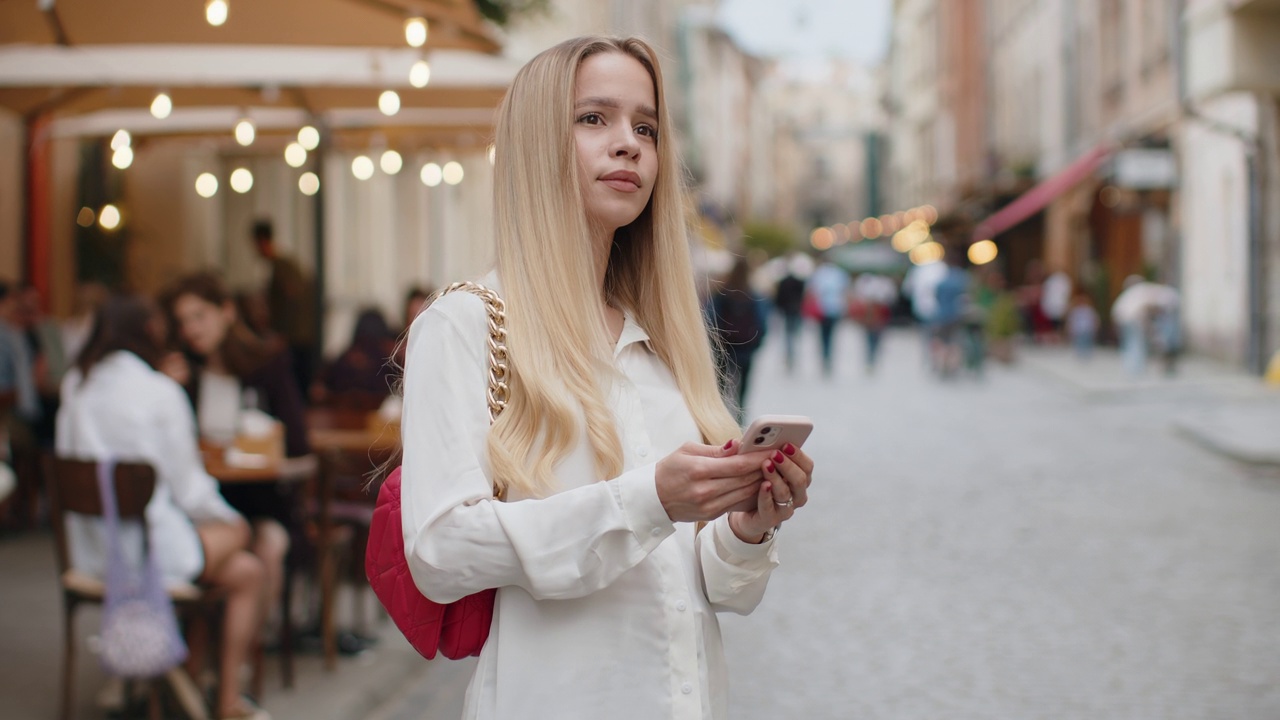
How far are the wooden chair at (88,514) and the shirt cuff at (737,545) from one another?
11.2 ft

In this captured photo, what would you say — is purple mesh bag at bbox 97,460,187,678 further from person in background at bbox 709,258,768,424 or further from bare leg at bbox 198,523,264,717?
person in background at bbox 709,258,768,424

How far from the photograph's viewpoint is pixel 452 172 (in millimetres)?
12570

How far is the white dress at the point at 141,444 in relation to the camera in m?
5.46

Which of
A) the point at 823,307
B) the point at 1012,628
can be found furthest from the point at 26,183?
the point at 823,307

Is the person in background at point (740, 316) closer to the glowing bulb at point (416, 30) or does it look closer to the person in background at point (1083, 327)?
the glowing bulb at point (416, 30)

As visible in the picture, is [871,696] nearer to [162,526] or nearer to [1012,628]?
[1012,628]

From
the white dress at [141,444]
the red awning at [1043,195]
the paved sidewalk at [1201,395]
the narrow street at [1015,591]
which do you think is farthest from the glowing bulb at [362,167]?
the red awning at [1043,195]

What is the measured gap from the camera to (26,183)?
1312cm

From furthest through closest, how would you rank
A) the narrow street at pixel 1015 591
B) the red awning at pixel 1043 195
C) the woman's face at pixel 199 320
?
the red awning at pixel 1043 195
the woman's face at pixel 199 320
the narrow street at pixel 1015 591

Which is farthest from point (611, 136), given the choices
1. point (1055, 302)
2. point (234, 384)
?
point (1055, 302)

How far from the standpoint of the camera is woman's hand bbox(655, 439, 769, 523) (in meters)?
1.96

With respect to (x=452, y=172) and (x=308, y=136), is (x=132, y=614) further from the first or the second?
(x=452, y=172)

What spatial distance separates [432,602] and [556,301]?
0.47 meters

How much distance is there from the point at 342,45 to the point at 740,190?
8776 centimetres
